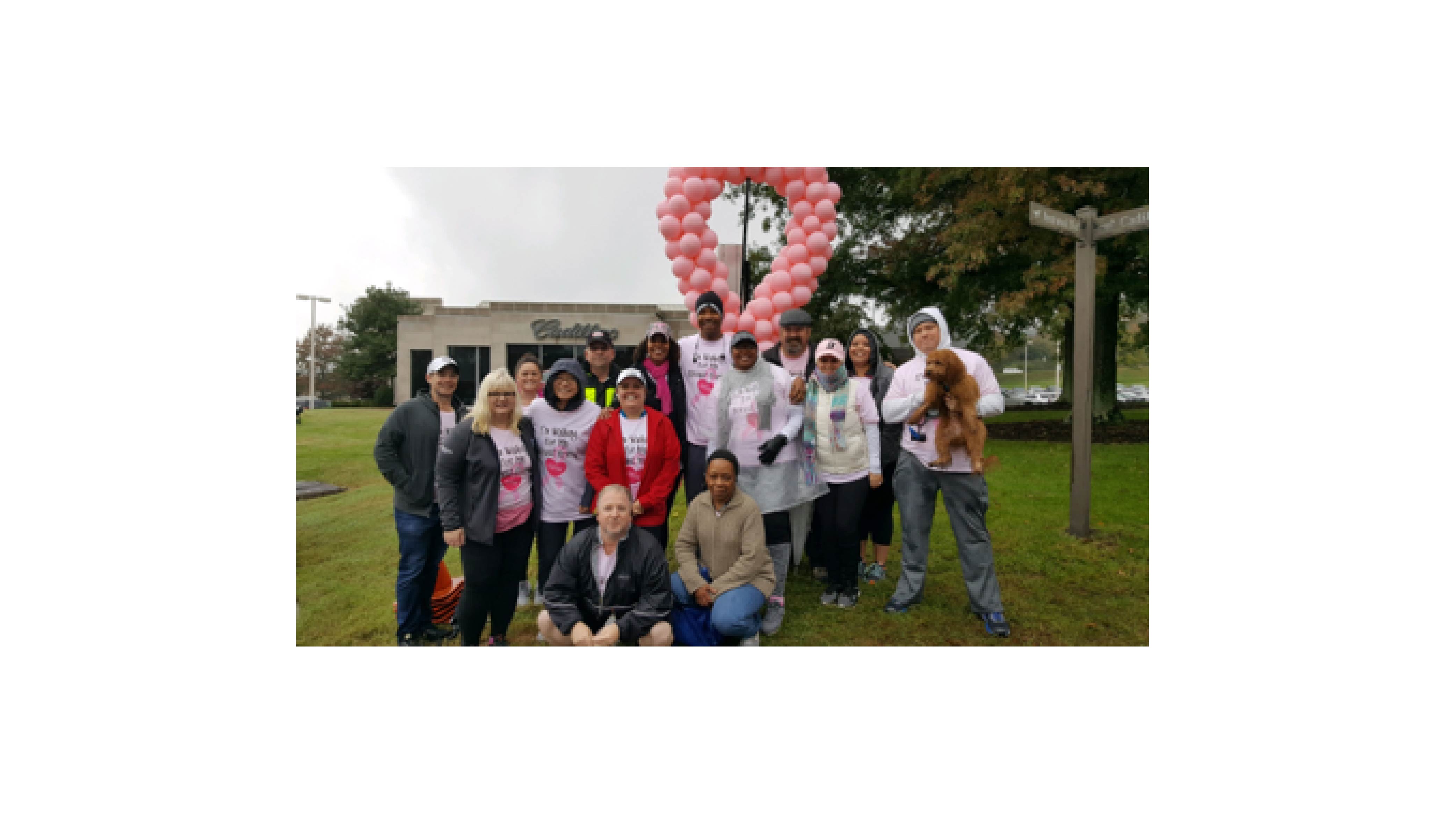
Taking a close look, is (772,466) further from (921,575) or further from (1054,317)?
(1054,317)

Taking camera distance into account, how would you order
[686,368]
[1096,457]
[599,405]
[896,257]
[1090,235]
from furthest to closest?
1. [896,257]
2. [1096,457]
3. [1090,235]
4. [686,368]
5. [599,405]

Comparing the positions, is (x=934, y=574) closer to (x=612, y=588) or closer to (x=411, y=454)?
(x=612, y=588)

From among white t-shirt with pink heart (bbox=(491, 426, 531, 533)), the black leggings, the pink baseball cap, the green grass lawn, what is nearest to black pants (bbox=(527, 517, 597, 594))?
the black leggings

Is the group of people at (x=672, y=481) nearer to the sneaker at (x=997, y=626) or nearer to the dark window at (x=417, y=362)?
the sneaker at (x=997, y=626)

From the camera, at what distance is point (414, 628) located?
3.51 metres

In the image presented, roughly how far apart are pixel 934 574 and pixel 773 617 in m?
1.51

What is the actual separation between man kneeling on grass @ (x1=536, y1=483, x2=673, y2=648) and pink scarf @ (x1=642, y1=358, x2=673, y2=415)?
33.1 inches

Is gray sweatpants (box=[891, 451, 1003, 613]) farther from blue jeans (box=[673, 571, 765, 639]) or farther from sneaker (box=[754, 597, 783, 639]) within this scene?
blue jeans (box=[673, 571, 765, 639])

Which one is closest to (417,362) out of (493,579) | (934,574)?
(493,579)

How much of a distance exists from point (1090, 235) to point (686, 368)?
334cm

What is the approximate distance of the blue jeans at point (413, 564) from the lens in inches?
137

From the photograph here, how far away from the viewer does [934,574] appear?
444cm

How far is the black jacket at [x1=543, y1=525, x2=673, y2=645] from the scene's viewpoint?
10.2 feet

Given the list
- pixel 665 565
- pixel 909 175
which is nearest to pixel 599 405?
pixel 665 565
